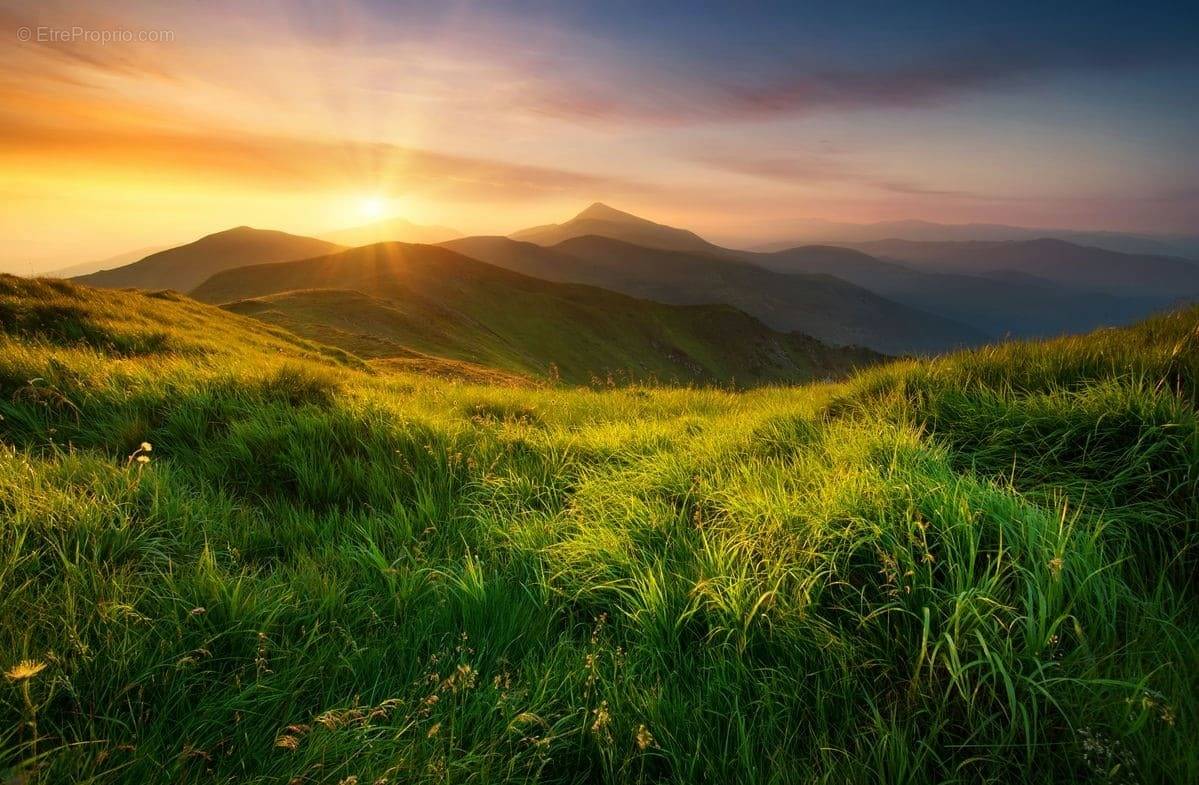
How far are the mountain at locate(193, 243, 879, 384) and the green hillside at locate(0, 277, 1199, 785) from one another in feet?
39.5

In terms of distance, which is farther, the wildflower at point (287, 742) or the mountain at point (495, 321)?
the mountain at point (495, 321)

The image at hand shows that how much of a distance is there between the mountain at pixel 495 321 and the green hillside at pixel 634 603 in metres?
12.0

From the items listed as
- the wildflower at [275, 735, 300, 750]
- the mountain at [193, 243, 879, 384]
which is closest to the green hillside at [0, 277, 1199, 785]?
the wildflower at [275, 735, 300, 750]

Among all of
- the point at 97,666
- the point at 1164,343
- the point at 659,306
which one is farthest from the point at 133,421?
the point at 659,306

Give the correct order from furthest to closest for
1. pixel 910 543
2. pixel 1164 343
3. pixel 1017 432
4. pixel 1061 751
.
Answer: pixel 1164 343 < pixel 1017 432 < pixel 910 543 < pixel 1061 751

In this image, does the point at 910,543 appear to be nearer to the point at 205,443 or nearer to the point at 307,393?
the point at 205,443

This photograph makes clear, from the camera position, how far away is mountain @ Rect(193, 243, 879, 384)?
132 feet

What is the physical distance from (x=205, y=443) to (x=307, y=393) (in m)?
1.74

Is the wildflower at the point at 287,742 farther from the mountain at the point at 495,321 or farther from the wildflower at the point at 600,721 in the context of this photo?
the mountain at the point at 495,321

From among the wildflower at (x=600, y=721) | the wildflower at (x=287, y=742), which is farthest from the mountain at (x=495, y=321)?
the wildflower at (x=287, y=742)

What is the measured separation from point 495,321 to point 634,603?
79.9 metres

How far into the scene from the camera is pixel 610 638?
9.59 ft

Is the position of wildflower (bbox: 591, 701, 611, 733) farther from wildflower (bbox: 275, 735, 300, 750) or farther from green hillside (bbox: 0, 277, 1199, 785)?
wildflower (bbox: 275, 735, 300, 750)

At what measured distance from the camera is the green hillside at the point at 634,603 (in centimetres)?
207
